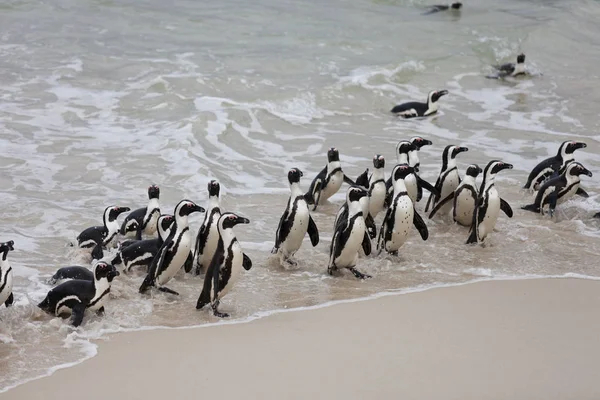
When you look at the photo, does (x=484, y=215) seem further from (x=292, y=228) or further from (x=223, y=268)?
(x=223, y=268)

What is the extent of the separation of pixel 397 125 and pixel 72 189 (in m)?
5.17

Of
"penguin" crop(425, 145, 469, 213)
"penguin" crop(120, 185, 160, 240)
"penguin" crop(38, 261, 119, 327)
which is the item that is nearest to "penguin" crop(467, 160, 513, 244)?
"penguin" crop(425, 145, 469, 213)

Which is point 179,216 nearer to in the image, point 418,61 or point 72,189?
point 72,189

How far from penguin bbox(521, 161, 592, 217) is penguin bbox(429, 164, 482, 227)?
0.79m

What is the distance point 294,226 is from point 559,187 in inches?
117

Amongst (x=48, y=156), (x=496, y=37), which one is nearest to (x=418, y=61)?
(x=496, y=37)

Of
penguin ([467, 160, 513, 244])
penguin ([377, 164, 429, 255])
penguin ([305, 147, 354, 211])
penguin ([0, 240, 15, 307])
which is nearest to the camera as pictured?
penguin ([0, 240, 15, 307])

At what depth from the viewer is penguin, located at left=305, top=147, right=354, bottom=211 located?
917cm

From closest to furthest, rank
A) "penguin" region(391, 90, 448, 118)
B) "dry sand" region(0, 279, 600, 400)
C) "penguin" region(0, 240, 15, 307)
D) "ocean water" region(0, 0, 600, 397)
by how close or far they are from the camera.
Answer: "dry sand" region(0, 279, 600, 400) < "penguin" region(0, 240, 15, 307) < "ocean water" region(0, 0, 600, 397) < "penguin" region(391, 90, 448, 118)

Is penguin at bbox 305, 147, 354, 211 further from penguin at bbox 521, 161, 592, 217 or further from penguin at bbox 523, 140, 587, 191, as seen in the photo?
penguin at bbox 523, 140, 587, 191

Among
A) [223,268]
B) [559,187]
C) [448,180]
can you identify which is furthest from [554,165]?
[223,268]

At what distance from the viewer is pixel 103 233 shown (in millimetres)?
7887

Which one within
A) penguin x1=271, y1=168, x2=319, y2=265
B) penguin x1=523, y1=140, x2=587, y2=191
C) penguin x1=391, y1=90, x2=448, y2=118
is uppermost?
penguin x1=391, y1=90, x2=448, y2=118

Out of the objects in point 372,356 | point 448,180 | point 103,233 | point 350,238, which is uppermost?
point 448,180
